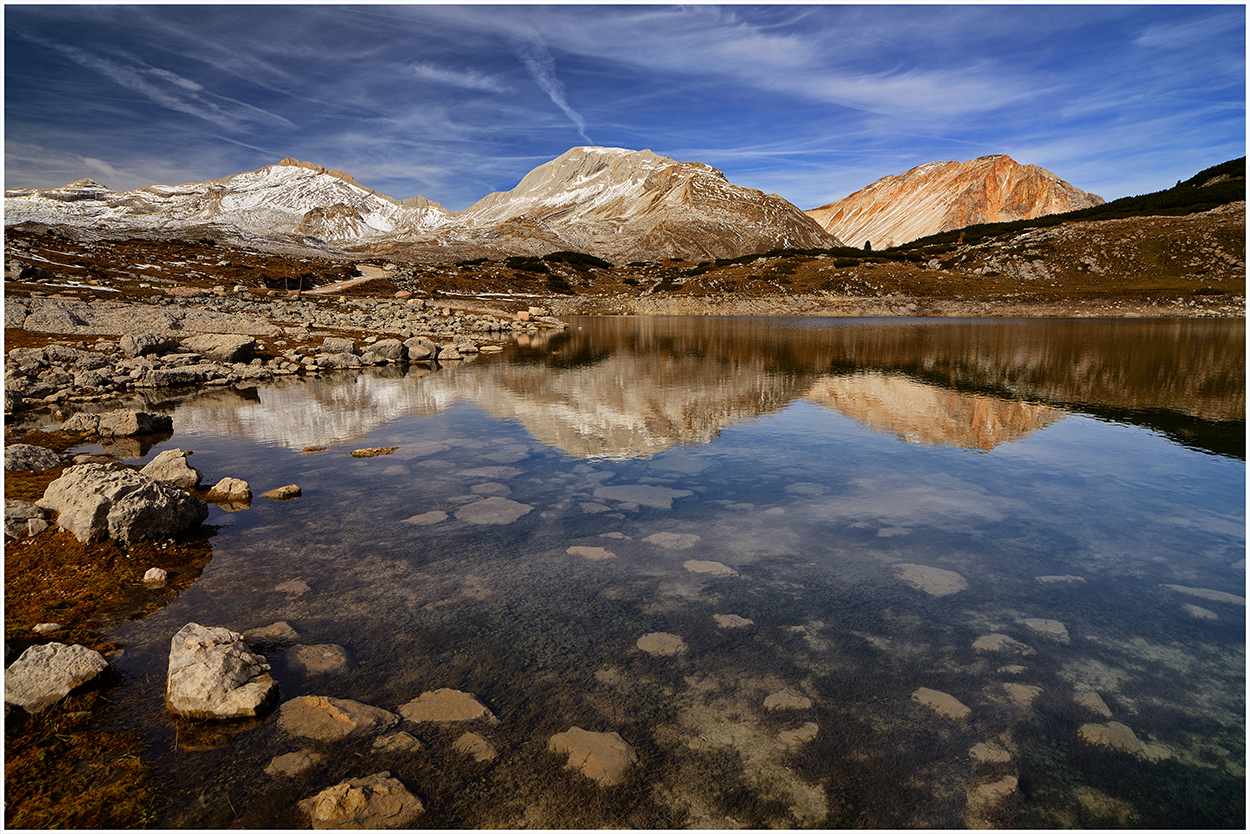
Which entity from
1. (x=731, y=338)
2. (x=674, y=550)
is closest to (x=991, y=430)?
(x=674, y=550)

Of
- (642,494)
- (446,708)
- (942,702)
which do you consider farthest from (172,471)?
(942,702)

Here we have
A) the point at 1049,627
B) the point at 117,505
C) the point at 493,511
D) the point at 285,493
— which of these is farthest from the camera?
the point at 285,493

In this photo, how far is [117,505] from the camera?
32.2 feet

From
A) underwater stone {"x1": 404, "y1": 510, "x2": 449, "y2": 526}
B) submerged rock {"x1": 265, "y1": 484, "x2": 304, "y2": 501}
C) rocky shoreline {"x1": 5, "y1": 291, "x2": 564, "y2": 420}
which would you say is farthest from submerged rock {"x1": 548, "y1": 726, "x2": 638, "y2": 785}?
rocky shoreline {"x1": 5, "y1": 291, "x2": 564, "y2": 420}

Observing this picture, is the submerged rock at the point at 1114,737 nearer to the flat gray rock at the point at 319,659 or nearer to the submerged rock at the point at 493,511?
the flat gray rock at the point at 319,659

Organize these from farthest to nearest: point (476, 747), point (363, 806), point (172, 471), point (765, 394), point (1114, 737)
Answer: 1. point (765, 394)
2. point (172, 471)
3. point (1114, 737)
4. point (476, 747)
5. point (363, 806)

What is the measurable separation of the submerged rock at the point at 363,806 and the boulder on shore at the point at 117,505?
24.7 ft

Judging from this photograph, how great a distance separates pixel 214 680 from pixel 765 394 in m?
23.8

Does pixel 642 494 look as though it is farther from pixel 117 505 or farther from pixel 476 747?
pixel 117 505

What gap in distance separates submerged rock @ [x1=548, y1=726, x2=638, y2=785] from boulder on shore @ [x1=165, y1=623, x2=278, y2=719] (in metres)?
3.22

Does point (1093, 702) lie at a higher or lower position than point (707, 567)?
lower

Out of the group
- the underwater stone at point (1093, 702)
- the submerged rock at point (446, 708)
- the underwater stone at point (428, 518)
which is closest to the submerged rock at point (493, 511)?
the underwater stone at point (428, 518)

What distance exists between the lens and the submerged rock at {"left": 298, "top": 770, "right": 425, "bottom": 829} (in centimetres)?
488

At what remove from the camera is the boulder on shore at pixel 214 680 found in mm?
6039
